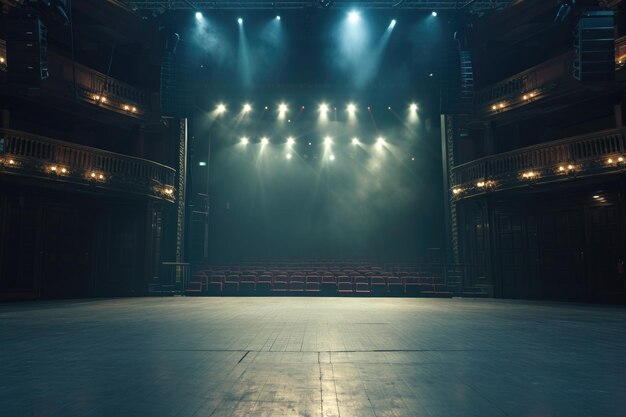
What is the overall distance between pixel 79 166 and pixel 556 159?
1384 cm

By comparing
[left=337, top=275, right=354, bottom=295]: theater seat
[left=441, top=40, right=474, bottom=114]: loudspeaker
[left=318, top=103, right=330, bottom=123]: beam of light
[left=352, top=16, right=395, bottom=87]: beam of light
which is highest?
[left=352, top=16, right=395, bottom=87]: beam of light

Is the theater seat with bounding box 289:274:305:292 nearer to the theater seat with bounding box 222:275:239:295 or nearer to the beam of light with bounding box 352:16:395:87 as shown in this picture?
the theater seat with bounding box 222:275:239:295

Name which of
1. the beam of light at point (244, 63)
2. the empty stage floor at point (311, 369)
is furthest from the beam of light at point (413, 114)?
the empty stage floor at point (311, 369)

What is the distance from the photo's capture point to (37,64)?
9.56 metres

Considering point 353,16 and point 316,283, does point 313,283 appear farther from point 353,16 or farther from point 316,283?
point 353,16

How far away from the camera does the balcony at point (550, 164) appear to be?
36.2 feet

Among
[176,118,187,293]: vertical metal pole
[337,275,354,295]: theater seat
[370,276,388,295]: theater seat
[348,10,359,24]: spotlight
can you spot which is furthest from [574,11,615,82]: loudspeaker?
[176,118,187,293]: vertical metal pole

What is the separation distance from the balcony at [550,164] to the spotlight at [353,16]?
6599mm

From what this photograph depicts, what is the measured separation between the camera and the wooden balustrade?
11055 millimetres

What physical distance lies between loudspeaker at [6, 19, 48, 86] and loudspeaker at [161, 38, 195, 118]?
9.65 ft


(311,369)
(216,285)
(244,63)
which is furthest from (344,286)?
(311,369)

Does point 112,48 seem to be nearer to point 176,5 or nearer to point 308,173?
point 176,5

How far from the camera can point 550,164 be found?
12094 mm

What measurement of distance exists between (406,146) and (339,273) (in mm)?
7321
